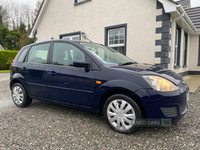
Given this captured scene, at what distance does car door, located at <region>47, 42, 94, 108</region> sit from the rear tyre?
0.98m

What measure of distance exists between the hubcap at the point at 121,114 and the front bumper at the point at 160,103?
0.84 ft

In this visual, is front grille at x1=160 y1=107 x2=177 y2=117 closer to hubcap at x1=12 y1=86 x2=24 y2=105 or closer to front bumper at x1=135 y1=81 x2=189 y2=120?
front bumper at x1=135 y1=81 x2=189 y2=120

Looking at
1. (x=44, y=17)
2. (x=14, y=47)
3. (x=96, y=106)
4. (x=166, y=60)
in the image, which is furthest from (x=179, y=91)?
(x=14, y=47)

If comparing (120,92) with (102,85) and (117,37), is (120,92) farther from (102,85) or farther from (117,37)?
(117,37)

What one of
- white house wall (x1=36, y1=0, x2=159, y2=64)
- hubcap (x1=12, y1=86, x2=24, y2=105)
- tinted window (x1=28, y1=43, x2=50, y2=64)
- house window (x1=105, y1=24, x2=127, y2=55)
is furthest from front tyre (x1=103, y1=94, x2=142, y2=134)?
house window (x1=105, y1=24, x2=127, y2=55)

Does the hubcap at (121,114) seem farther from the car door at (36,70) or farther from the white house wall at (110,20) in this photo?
the white house wall at (110,20)

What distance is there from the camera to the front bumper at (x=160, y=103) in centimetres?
234

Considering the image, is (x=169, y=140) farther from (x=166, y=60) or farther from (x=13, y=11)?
(x=13, y=11)

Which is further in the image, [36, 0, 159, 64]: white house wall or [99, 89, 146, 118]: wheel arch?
[36, 0, 159, 64]: white house wall

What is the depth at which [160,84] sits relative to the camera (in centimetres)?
243

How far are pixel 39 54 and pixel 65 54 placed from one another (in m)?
0.87

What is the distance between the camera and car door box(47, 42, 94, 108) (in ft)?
9.51

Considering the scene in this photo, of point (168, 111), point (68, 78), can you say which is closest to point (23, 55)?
point (68, 78)

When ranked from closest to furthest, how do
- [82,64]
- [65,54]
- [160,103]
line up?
[160,103]
[82,64]
[65,54]
